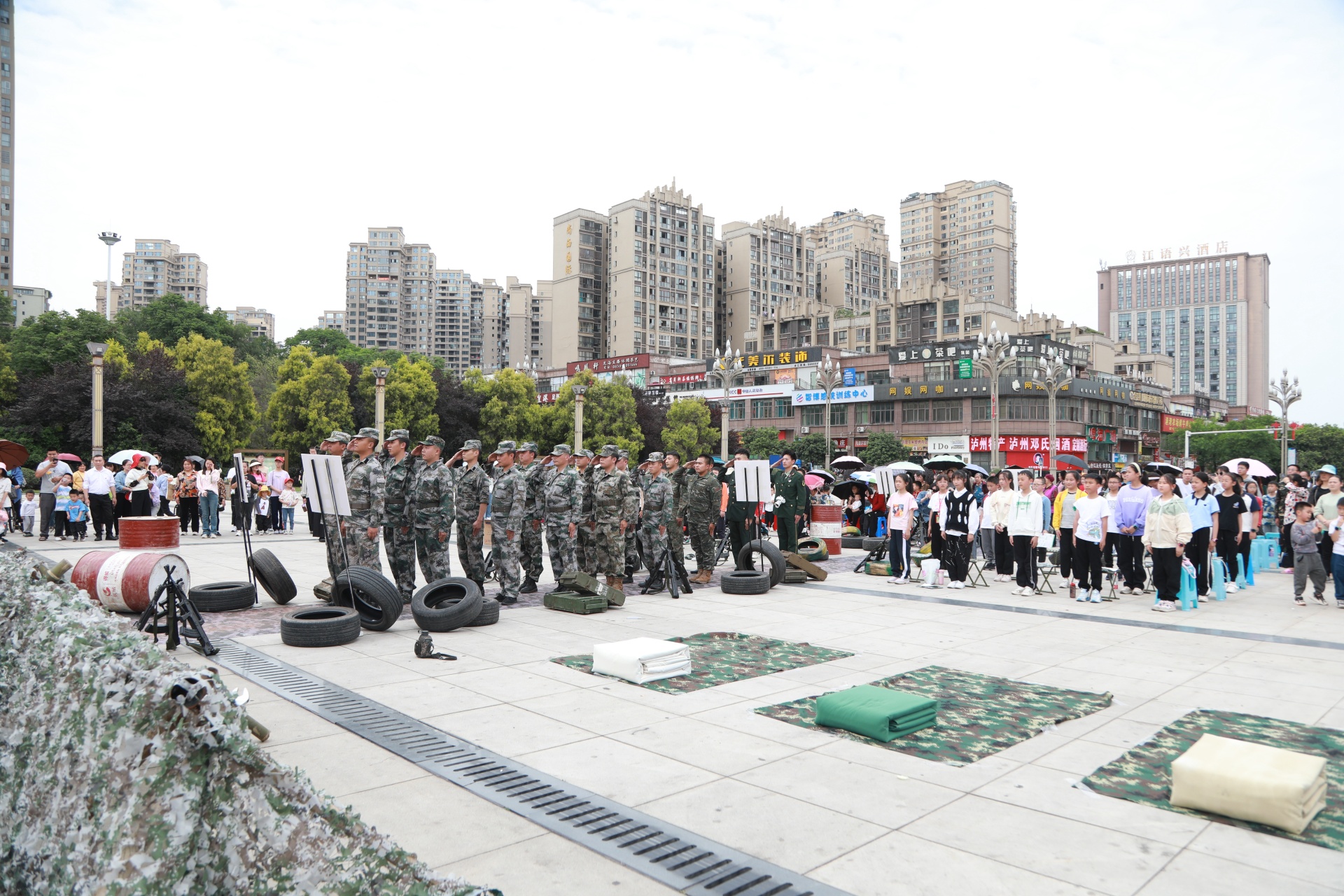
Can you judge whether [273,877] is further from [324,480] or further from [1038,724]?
[324,480]

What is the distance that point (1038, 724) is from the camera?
6.01 meters

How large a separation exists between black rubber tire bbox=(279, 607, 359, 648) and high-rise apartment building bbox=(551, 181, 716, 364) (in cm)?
11139

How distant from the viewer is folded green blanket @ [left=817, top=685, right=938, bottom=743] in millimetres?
5633

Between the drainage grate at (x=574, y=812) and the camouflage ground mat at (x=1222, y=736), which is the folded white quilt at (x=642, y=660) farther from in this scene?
the camouflage ground mat at (x=1222, y=736)

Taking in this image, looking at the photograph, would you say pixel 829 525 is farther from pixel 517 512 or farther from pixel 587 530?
pixel 517 512

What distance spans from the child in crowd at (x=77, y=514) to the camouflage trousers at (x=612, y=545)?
46.3 feet

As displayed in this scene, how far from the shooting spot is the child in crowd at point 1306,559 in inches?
492

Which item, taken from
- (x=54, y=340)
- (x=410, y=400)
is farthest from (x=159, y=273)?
(x=410, y=400)

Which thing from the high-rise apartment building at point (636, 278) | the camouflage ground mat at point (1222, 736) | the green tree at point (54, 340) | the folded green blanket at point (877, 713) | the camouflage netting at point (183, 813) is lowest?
the camouflage ground mat at point (1222, 736)

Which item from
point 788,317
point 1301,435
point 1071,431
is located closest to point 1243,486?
point 1071,431

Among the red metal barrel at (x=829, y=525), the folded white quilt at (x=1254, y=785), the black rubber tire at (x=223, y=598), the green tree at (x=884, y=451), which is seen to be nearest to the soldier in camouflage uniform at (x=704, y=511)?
the red metal barrel at (x=829, y=525)

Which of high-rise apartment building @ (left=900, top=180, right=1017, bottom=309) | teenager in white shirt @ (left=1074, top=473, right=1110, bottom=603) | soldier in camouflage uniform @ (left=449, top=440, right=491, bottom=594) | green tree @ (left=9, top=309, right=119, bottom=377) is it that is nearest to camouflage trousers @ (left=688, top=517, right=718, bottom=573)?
soldier in camouflage uniform @ (left=449, top=440, right=491, bottom=594)

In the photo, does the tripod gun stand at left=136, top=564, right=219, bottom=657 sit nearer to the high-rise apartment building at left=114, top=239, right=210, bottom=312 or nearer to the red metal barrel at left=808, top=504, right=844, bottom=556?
the red metal barrel at left=808, top=504, right=844, bottom=556

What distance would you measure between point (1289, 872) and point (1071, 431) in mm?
75234
